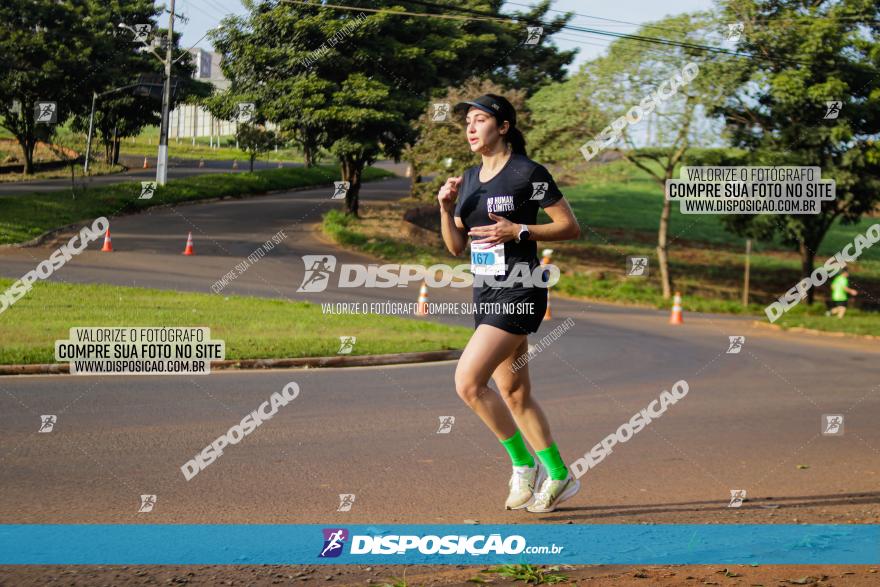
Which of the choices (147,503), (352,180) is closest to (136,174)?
(352,180)

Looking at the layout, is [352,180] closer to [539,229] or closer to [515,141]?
[515,141]

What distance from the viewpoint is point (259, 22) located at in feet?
114

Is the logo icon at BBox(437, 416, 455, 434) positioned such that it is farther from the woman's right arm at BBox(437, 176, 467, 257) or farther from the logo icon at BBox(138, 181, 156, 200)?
the logo icon at BBox(138, 181, 156, 200)

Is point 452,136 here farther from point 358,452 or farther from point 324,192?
point 358,452

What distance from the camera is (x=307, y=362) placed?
13359 mm

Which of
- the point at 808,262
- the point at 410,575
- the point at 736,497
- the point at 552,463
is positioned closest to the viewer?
the point at 410,575

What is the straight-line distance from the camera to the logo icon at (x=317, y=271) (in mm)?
25203

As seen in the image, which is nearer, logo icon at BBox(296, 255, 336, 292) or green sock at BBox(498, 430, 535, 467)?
green sock at BBox(498, 430, 535, 467)

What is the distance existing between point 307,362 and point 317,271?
15500mm

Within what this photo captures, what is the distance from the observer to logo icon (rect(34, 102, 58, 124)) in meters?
47.4

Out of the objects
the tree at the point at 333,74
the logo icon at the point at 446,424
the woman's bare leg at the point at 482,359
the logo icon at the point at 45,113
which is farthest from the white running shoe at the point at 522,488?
the logo icon at the point at 45,113

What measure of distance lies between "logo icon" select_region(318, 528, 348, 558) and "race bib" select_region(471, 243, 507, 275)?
154 centimetres

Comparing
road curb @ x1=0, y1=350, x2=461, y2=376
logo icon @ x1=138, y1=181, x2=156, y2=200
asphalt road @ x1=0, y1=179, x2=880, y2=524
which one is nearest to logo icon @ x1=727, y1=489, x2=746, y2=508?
asphalt road @ x1=0, y1=179, x2=880, y2=524

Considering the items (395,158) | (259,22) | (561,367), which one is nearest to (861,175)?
(395,158)
